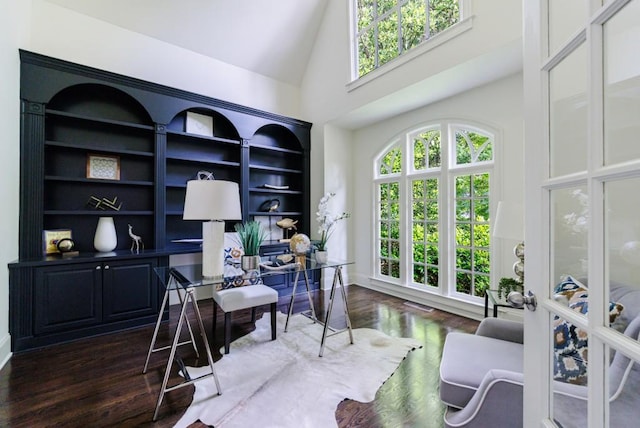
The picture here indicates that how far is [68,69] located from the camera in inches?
113

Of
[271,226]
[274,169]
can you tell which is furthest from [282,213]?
[274,169]

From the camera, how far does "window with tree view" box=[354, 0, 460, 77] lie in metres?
3.21

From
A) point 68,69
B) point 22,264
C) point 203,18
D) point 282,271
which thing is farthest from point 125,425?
point 203,18

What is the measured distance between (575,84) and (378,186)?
385cm

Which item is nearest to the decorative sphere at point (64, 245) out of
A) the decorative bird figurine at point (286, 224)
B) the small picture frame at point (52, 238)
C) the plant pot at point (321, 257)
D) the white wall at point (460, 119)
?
the small picture frame at point (52, 238)

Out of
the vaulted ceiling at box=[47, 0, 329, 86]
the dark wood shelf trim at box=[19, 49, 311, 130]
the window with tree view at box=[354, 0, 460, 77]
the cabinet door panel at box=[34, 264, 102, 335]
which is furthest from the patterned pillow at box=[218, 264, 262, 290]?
the vaulted ceiling at box=[47, 0, 329, 86]

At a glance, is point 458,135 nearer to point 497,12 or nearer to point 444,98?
point 444,98

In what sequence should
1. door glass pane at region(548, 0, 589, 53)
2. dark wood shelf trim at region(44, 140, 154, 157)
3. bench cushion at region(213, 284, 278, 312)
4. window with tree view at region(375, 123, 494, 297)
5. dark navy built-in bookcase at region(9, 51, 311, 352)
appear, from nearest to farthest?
door glass pane at region(548, 0, 589, 53), bench cushion at region(213, 284, 278, 312), dark navy built-in bookcase at region(9, 51, 311, 352), dark wood shelf trim at region(44, 140, 154, 157), window with tree view at region(375, 123, 494, 297)

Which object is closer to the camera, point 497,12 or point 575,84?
point 575,84

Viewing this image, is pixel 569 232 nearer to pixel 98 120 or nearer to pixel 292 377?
pixel 292 377

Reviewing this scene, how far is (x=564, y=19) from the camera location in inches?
32.2

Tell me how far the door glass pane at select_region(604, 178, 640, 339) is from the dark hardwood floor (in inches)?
57.0

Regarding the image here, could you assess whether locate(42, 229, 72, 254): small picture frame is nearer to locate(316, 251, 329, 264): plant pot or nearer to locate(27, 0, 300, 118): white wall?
locate(27, 0, 300, 118): white wall

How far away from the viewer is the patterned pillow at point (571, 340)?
75 cm
